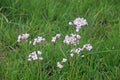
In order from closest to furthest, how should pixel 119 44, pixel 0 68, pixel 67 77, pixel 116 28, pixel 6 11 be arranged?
pixel 67 77 < pixel 0 68 < pixel 119 44 < pixel 116 28 < pixel 6 11

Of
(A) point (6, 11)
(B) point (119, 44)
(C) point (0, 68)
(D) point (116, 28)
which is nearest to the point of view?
(C) point (0, 68)

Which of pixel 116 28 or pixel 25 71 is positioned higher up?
pixel 116 28

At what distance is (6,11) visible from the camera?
9.41ft

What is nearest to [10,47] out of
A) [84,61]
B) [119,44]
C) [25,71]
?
[25,71]

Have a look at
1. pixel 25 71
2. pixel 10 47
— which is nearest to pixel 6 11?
pixel 10 47

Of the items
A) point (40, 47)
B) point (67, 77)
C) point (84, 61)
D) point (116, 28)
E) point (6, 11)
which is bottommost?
point (67, 77)

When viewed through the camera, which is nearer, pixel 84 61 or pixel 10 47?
pixel 84 61

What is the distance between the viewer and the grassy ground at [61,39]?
215 cm

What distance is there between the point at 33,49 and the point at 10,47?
0.26m

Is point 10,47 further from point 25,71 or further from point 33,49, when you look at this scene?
→ point 25,71

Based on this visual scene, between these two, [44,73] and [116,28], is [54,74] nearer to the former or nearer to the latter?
[44,73]

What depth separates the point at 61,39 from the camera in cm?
247

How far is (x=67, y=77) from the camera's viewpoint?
2088 millimetres

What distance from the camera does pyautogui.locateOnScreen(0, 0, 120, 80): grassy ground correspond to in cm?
215
